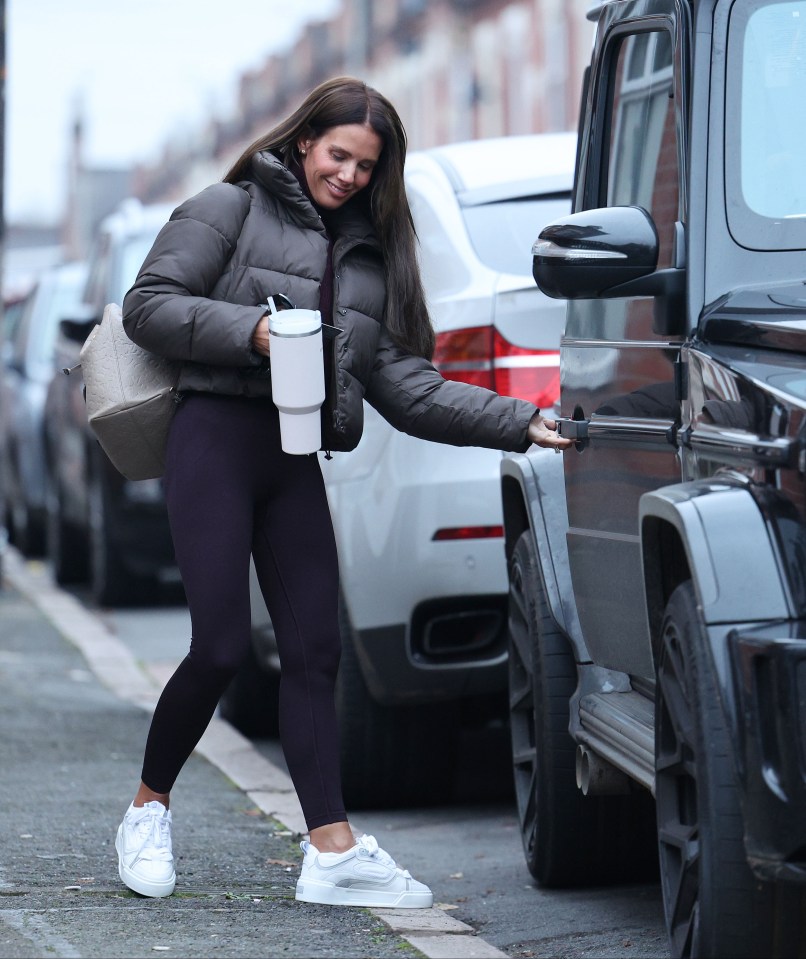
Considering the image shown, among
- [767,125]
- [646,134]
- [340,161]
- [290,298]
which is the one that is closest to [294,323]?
[290,298]

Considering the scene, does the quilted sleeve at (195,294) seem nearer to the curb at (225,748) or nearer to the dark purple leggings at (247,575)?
the dark purple leggings at (247,575)

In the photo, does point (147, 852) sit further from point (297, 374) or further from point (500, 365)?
point (500, 365)

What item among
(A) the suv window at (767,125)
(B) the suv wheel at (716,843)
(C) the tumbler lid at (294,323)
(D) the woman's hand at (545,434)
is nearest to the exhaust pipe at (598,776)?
(D) the woman's hand at (545,434)

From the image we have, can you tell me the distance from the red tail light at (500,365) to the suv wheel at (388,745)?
2.77 feet

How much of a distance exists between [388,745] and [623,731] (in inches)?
79.4

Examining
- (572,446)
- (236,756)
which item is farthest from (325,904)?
(236,756)

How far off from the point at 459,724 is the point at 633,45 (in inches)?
98.4

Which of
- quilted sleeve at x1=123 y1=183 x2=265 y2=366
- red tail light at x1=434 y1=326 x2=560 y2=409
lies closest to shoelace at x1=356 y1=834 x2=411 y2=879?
quilted sleeve at x1=123 y1=183 x2=265 y2=366

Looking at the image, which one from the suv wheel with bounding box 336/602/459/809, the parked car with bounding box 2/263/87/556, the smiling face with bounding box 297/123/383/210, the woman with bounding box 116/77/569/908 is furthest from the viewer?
the parked car with bounding box 2/263/87/556

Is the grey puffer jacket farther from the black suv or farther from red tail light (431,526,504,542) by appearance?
red tail light (431,526,504,542)

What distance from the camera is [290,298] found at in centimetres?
455

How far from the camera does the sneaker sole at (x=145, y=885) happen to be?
15.3 feet

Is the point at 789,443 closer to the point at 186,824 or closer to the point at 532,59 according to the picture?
the point at 186,824

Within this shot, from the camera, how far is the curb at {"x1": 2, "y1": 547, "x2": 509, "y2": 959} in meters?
4.37
